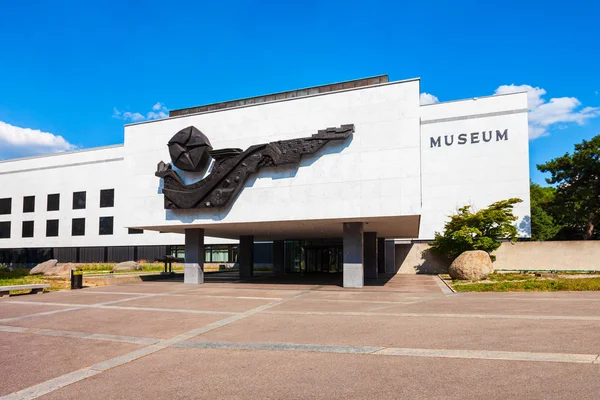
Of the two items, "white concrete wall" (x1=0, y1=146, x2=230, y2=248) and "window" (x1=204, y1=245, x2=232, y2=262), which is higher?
"white concrete wall" (x1=0, y1=146, x2=230, y2=248)

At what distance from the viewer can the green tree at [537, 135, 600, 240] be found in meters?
37.5

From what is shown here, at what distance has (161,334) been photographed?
10.8 metres

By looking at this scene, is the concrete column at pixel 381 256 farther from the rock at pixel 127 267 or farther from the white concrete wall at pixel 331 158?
the rock at pixel 127 267

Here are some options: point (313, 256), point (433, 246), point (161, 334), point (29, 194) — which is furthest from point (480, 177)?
point (29, 194)

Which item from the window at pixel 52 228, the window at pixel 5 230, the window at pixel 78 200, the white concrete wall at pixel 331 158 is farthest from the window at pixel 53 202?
the white concrete wall at pixel 331 158

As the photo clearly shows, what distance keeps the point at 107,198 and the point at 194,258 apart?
31320 mm

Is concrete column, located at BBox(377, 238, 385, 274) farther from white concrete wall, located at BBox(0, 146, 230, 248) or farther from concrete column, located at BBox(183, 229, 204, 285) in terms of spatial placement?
white concrete wall, located at BBox(0, 146, 230, 248)

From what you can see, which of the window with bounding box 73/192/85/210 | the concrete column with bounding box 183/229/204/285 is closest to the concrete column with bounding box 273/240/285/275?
the concrete column with bounding box 183/229/204/285

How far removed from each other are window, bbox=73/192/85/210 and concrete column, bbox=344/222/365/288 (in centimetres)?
4219

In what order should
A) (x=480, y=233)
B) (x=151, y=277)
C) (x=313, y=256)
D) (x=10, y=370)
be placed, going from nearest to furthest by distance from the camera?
(x=10, y=370) < (x=151, y=277) < (x=480, y=233) < (x=313, y=256)

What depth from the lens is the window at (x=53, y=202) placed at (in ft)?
181

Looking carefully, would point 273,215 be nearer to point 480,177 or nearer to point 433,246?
point 433,246

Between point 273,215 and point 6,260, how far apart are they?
51.8 m

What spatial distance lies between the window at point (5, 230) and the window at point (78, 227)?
10880mm
